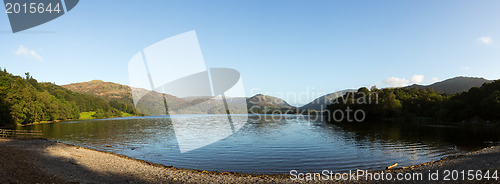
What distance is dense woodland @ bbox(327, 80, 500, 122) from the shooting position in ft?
217

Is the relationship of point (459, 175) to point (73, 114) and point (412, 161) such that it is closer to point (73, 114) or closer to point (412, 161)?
point (412, 161)

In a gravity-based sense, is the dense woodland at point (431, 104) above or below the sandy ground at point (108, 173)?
above

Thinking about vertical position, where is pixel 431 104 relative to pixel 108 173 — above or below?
above

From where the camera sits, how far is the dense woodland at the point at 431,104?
66.2 m

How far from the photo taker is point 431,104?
9756 centimetres

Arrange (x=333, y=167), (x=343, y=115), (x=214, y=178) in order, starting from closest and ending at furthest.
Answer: (x=214, y=178), (x=333, y=167), (x=343, y=115)

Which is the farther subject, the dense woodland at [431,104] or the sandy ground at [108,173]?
the dense woodland at [431,104]

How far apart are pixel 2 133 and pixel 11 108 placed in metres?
42.8

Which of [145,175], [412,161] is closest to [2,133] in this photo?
[145,175]

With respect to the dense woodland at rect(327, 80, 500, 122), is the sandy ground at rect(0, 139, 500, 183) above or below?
below

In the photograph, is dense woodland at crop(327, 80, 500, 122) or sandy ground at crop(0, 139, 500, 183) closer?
sandy ground at crop(0, 139, 500, 183)

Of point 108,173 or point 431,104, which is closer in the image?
point 108,173

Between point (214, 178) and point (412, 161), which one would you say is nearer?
point (214, 178)

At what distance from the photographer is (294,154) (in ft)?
86.5
